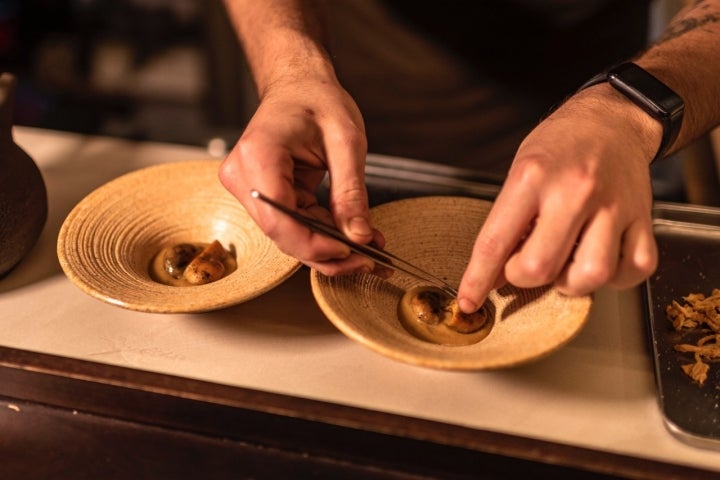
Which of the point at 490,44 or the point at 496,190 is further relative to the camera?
the point at 490,44

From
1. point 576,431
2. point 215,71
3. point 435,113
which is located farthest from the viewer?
point 215,71

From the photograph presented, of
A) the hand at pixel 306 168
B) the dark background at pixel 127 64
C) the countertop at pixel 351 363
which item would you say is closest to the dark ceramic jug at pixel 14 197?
the countertop at pixel 351 363

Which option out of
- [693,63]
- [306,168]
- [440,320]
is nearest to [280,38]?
[306,168]

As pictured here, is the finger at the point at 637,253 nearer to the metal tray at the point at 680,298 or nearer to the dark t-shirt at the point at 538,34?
the metal tray at the point at 680,298

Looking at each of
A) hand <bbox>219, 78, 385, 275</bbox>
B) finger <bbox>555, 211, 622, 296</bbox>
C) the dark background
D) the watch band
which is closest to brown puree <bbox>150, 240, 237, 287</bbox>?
hand <bbox>219, 78, 385, 275</bbox>

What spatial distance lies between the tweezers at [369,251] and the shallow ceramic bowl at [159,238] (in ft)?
0.32

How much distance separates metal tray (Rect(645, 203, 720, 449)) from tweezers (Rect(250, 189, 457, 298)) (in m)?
0.29

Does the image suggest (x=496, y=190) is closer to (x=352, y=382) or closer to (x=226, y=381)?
(x=352, y=382)

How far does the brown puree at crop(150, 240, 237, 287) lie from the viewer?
3.61ft

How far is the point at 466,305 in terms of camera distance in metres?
0.96

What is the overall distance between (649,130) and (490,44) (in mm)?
946

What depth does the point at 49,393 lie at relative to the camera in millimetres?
1017

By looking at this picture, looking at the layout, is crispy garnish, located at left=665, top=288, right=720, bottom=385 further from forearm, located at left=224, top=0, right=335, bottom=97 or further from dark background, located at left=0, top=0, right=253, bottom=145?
dark background, located at left=0, top=0, right=253, bottom=145

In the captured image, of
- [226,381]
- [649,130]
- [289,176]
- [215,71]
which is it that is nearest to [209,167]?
[289,176]
